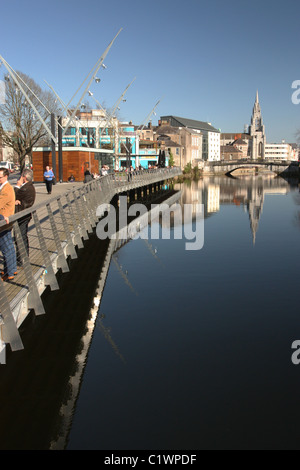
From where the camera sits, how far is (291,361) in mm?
8406

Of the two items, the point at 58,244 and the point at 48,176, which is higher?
the point at 48,176

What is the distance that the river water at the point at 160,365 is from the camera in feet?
20.3

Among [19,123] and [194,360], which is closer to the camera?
[194,360]

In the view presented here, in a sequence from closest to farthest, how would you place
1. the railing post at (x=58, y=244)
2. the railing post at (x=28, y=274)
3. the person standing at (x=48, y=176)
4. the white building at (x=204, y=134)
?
the railing post at (x=28, y=274) → the railing post at (x=58, y=244) → the person standing at (x=48, y=176) → the white building at (x=204, y=134)

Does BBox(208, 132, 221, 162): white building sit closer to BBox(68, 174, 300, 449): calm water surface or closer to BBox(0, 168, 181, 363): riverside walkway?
BBox(0, 168, 181, 363): riverside walkway

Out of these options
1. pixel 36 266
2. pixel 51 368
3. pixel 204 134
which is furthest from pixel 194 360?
pixel 204 134

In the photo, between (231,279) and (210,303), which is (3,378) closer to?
(210,303)

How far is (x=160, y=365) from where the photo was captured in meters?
8.24

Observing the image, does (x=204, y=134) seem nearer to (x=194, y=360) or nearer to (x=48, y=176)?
(x=48, y=176)

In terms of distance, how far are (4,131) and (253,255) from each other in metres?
37.7

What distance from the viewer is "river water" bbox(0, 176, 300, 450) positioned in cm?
619

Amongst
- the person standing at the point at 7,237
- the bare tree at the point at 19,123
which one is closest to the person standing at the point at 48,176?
the person standing at the point at 7,237

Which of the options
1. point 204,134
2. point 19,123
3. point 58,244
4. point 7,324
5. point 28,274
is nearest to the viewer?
point 7,324

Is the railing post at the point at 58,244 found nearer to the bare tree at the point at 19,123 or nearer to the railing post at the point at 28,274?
the railing post at the point at 28,274
